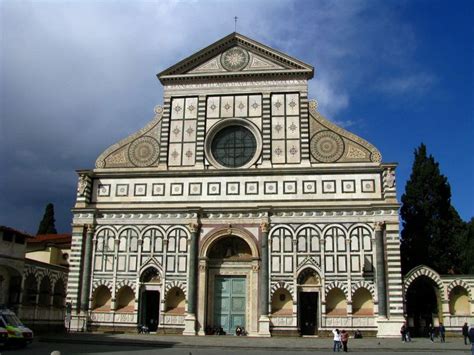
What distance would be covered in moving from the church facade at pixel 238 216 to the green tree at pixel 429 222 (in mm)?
7721

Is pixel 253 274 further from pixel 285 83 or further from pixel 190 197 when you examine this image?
pixel 285 83

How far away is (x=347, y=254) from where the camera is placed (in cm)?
2973

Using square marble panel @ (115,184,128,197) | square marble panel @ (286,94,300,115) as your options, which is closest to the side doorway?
square marble panel @ (286,94,300,115)

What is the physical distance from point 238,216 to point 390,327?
10175mm

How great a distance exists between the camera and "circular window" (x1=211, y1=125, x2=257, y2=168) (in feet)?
107

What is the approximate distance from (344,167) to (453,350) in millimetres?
12161

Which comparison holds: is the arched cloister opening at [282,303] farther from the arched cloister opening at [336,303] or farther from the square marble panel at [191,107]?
the square marble panel at [191,107]

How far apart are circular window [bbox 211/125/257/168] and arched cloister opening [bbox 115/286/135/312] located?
9337mm

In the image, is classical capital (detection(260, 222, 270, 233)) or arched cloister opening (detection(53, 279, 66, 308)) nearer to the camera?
classical capital (detection(260, 222, 270, 233))

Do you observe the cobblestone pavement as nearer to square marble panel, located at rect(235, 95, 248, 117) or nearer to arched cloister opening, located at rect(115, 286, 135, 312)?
arched cloister opening, located at rect(115, 286, 135, 312)

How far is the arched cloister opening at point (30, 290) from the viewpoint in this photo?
99.0ft

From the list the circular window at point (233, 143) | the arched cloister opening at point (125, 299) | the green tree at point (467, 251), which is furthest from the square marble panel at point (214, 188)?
the green tree at point (467, 251)

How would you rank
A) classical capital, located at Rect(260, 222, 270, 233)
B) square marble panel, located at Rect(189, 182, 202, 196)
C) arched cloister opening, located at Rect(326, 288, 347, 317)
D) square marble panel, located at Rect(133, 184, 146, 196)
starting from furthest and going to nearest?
1. square marble panel, located at Rect(133, 184, 146, 196)
2. square marble panel, located at Rect(189, 182, 202, 196)
3. classical capital, located at Rect(260, 222, 270, 233)
4. arched cloister opening, located at Rect(326, 288, 347, 317)

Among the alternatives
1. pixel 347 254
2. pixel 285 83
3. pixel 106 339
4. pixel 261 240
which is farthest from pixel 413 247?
pixel 106 339
